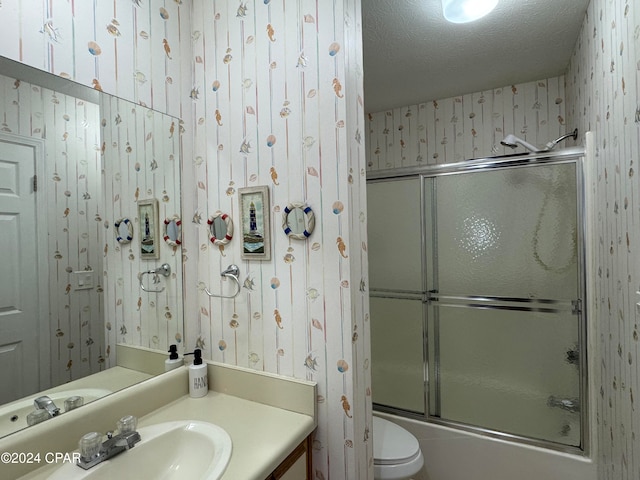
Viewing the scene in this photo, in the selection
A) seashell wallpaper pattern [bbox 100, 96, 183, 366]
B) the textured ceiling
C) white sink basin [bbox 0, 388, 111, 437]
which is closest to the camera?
white sink basin [bbox 0, 388, 111, 437]

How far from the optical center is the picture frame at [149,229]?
3.89ft

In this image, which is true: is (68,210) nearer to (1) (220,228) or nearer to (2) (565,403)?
(1) (220,228)

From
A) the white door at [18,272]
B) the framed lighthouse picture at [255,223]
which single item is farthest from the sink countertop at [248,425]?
the framed lighthouse picture at [255,223]

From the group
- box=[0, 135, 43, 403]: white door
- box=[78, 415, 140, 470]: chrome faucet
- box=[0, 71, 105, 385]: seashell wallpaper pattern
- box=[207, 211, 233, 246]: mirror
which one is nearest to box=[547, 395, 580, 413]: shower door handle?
box=[207, 211, 233, 246]: mirror

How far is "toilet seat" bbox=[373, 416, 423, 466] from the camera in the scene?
147 centimetres

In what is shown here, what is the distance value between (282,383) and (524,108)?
253cm

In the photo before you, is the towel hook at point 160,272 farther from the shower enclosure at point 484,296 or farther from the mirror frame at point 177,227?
Result: the shower enclosure at point 484,296

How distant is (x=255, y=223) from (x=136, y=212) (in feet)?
1.33

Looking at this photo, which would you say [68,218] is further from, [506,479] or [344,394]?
[506,479]

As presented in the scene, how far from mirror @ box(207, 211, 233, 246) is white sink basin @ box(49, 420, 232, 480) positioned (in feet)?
1.99

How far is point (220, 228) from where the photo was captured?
128 cm

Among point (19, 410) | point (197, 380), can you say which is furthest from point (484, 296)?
point (19, 410)

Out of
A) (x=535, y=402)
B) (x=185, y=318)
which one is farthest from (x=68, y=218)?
(x=535, y=402)

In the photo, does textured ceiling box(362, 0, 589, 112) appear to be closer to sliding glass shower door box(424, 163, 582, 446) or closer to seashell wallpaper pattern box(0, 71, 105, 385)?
sliding glass shower door box(424, 163, 582, 446)
